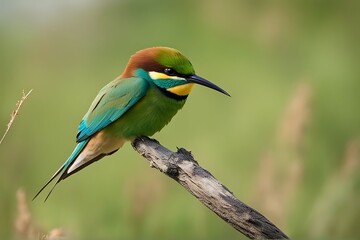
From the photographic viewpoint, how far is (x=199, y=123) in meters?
3.39

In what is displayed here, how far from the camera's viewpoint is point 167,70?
1.65 m

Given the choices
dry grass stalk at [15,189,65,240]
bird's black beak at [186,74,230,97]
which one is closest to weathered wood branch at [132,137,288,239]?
bird's black beak at [186,74,230,97]

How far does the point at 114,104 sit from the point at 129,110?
41 millimetres

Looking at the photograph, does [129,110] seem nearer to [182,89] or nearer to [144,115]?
[144,115]

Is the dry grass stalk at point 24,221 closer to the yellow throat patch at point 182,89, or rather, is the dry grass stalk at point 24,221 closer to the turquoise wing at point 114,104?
the turquoise wing at point 114,104

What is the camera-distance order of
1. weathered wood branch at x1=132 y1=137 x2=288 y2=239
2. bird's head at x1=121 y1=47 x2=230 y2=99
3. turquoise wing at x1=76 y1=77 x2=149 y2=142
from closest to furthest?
weathered wood branch at x1=132 y1=137 x2=288 y2=239
bird's head at x1=121 y1=47 x2=230 y2=99
turquoise wing at x1=76 y1=77 x2=149 y2=142

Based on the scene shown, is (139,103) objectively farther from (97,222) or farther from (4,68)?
(4,68)

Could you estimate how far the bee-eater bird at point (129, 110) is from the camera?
5.58 ft

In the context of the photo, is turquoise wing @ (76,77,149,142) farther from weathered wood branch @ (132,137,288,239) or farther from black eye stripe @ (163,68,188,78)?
weathered wood branch @ (132,137,288,239)

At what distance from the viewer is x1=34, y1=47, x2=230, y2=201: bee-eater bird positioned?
170 cm

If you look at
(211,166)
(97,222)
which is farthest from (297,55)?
(97,222)

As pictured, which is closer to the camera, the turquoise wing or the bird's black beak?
the bird's black beak

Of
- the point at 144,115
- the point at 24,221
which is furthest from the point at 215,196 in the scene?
the point at 24,221

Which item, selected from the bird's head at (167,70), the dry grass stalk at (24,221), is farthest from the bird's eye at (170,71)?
the dry grass stalk at (24,221)
